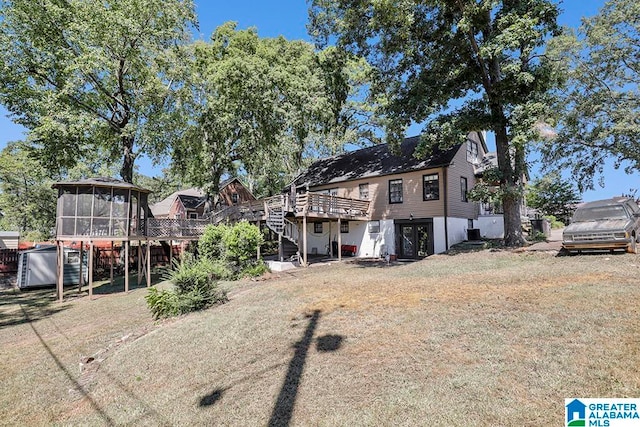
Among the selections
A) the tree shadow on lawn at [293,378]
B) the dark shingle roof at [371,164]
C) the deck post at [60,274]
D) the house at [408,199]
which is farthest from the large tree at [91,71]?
the tree shadow on lawn at [293,378]

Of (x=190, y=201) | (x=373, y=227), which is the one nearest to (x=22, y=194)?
(x=190, y=201)

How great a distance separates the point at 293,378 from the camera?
16.2 ft

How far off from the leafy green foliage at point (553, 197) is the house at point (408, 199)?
733cm

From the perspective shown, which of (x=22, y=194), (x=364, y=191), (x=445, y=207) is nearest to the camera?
(x=445, y=207)

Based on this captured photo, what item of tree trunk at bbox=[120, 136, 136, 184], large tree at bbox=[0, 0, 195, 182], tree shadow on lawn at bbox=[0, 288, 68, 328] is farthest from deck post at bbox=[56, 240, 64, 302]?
tree trunk at bbox=[120, 136, 136, 184]

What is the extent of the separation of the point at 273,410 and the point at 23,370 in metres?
6.64

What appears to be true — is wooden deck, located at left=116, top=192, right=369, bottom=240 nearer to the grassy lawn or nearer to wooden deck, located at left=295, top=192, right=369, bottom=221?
wooden deck, located at left=295, top=192, right=369, bottom=221

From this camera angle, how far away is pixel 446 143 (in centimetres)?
1490

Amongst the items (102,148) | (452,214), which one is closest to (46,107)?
(102,148)

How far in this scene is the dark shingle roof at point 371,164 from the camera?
18.7m

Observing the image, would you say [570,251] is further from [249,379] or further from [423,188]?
[249,379]

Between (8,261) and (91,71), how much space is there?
1331 cm

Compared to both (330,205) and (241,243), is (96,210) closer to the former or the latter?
(241,243)

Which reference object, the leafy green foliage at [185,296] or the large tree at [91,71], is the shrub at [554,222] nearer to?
the leafy green foliage at [185,296]
